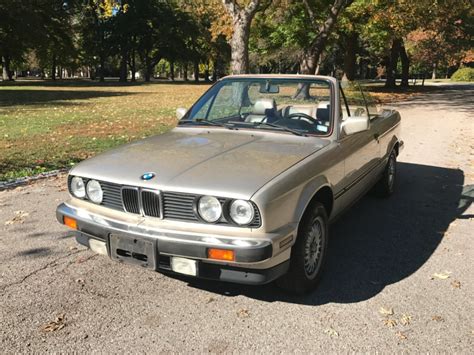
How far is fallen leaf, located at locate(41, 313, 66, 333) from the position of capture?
10.1ft

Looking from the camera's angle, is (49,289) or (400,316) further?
(49,289)

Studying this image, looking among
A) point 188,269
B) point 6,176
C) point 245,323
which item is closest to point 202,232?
point 188,269

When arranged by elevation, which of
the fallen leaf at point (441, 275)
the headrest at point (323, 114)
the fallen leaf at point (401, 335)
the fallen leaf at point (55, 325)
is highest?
the headrest at point (323, 114)

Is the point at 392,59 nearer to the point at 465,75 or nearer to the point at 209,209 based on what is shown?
the point at 465,75

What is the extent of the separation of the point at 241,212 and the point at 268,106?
175 centimetres

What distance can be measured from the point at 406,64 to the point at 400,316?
33.0m

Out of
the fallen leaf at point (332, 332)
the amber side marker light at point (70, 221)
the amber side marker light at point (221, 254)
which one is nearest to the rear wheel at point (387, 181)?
the fallen leaf at point (332, 332)

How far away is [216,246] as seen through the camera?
291cm

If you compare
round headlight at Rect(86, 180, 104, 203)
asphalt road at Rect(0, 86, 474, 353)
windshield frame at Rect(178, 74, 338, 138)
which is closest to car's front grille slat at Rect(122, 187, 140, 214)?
round headlight at Rect(86, 180, 104, 203)

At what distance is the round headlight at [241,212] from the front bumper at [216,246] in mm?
127

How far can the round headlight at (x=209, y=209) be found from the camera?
2.99m

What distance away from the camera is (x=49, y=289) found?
3625 mm

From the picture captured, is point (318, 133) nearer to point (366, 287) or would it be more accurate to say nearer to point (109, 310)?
point (366, 287)

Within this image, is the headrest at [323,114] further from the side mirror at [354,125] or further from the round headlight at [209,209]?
the round headlight at [209,209]
